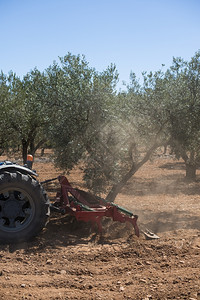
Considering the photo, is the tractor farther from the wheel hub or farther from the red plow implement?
the red plow implement

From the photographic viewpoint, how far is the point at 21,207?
5.89m

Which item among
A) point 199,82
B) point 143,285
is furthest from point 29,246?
point 199,82

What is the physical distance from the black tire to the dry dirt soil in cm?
28

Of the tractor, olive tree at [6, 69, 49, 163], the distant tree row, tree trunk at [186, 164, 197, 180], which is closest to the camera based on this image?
the tractor

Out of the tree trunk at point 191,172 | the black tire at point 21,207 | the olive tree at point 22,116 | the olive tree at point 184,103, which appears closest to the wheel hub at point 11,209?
the black tire at point 21,207

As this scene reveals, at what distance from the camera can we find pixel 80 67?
8.73m

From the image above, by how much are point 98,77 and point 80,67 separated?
2.22 feet

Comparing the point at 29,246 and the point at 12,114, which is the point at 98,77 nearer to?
the point at 29,246

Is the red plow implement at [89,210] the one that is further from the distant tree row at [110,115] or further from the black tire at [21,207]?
the distant tree row at [110,115]

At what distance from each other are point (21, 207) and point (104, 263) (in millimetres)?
1870

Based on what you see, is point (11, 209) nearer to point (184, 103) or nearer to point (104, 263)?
point (104, 263)

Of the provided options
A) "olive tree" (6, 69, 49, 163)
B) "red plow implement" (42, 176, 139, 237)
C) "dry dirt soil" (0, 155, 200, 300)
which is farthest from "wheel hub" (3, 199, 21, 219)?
"olive tree" (6, 69, 49, 163)

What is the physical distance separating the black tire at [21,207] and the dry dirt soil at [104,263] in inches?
11.0

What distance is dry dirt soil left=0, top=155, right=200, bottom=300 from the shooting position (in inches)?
166
